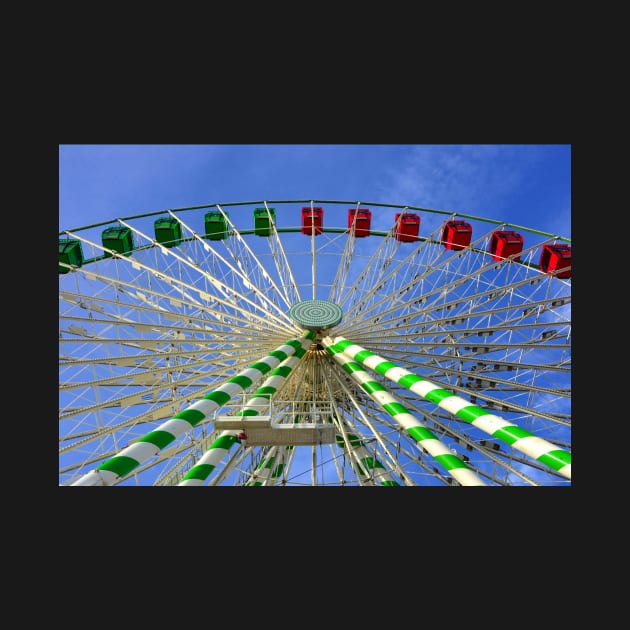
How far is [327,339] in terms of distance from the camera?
14.9 m

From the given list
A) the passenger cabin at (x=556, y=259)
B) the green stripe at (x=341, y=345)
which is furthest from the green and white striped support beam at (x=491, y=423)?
the passenger cabin at (x=556, y=259)

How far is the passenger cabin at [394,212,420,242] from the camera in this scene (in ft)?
68.5

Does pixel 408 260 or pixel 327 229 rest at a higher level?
pixel 327 229

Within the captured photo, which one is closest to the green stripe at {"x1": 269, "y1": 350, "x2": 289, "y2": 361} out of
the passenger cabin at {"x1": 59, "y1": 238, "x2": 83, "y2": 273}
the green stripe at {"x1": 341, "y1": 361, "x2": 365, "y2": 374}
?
the green stripe at {"x1": 341, "y1": 361, "x2": 365, "y2": 374}

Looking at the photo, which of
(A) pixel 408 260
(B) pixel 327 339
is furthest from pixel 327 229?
(B) pixel 327 339

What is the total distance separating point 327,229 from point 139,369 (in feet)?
40.8

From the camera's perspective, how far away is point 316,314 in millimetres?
15156

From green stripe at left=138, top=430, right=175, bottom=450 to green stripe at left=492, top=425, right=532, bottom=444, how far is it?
5.25 meters

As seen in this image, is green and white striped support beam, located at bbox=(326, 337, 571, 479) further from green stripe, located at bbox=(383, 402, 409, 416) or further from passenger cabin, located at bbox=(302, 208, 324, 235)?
passenger cabin, located at bbox=(302, 208, 324, 235)

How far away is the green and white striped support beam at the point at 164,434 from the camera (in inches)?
232

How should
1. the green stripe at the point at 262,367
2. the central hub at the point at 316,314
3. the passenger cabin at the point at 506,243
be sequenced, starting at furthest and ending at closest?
the passenger cabin at the point at 506,243, the central hub at the point at 316,314, the green stripe at the point at 262,367

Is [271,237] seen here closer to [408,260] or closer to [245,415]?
[408,260]

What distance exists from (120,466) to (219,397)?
2.97 metres

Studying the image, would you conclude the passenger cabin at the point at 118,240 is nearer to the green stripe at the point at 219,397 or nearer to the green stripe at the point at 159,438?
the green stripe at the point at 219,397
